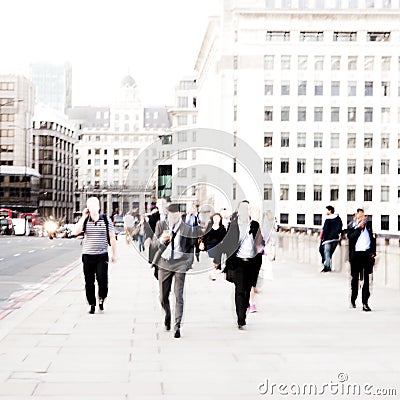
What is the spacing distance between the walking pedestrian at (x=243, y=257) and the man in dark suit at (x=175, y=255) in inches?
34.6

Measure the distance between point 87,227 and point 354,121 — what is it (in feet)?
235

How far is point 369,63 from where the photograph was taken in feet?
263

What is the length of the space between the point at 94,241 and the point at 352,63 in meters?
72.4

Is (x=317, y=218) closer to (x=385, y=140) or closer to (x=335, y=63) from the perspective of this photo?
(x=385, y=140)

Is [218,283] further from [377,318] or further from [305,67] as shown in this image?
[305,67]

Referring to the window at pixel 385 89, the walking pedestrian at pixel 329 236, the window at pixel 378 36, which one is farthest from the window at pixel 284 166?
the walking pedestrian at pixel 329 236

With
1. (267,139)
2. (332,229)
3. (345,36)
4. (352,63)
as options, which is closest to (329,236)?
(332,229)

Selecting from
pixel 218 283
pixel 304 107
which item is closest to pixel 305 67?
pixel 304 107

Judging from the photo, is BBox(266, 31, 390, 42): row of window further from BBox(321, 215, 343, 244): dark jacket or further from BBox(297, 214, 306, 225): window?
BBox(321, 215, 343, 244): dark jacket

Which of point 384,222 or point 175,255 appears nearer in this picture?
point 175,255

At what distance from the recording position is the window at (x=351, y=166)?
80.2 metres

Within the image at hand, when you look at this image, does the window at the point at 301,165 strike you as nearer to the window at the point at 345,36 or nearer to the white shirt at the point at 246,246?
the window at the point at 345,36

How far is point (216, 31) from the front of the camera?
8706 cm

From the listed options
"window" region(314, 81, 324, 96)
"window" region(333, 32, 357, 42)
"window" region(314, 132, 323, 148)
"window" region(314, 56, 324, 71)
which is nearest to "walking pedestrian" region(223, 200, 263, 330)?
"window" region(314, 132, 323, 148)
